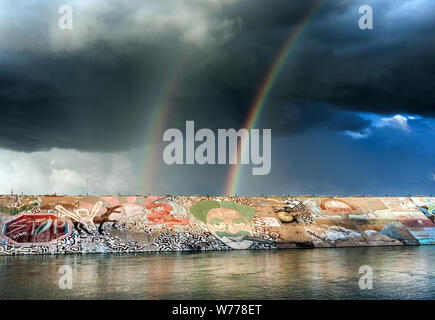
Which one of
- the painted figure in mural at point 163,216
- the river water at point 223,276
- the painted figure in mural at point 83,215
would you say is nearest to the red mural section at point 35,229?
the painted figure in mural at point 83,215

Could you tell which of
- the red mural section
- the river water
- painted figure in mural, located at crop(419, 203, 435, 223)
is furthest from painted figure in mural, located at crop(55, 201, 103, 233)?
painted figure in mural, located at crop(419, 203, 435, 223)

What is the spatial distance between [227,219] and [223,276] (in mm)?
32607

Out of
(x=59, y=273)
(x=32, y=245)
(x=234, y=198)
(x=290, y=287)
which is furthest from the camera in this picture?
(x=234, y=198)

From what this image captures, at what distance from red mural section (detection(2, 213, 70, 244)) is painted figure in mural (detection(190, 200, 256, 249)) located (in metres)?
24.0

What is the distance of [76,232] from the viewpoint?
6544 centimetres

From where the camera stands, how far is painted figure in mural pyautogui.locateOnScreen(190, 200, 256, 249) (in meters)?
69.8

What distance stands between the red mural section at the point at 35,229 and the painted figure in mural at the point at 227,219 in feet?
78.7

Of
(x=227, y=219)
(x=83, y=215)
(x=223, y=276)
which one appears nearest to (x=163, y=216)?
(x=227, y=219)

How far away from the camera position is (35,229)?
212 ft

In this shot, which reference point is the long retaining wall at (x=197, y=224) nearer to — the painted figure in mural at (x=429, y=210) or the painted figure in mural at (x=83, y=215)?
the painted figure in mural at (x=83, y=215)

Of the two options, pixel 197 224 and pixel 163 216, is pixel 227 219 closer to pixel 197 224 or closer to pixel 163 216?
pixel 197 224
